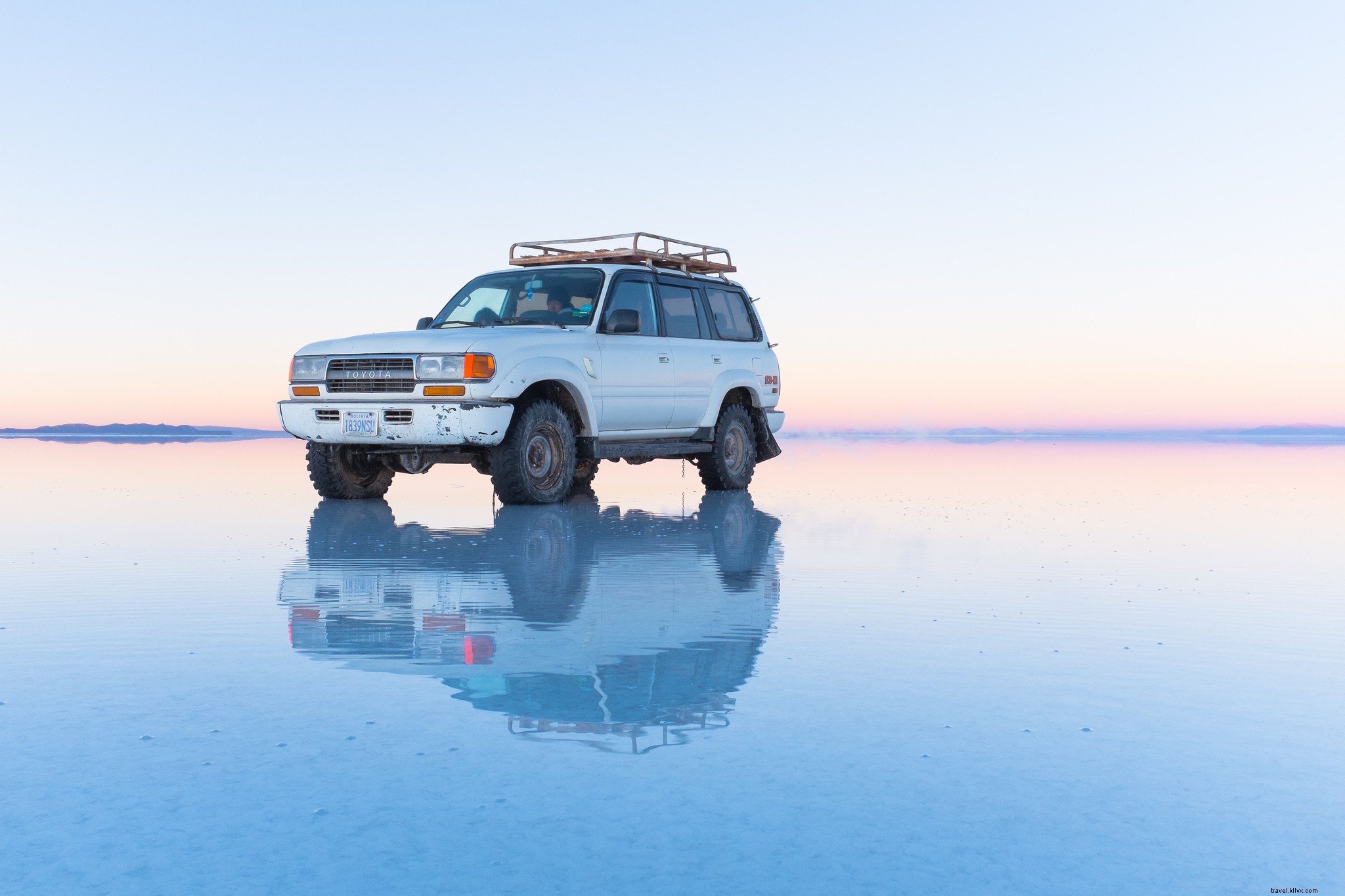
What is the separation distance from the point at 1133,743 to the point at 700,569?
164 inches

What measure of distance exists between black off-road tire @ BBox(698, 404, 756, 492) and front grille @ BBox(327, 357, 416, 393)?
447 centimetres

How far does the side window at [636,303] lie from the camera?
12.8m

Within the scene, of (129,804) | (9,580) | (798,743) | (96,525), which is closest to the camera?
(129,804)

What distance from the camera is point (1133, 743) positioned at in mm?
3885

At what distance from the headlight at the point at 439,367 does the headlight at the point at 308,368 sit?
3.73 feet

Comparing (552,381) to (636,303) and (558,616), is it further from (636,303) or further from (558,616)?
(558,616)

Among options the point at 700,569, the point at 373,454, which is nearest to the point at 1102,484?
the point at 373,454

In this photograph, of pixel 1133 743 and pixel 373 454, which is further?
pixel 373 454

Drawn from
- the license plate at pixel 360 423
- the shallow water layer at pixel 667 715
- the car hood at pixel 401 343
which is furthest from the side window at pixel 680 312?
the shallow water layer at pixel 667 715

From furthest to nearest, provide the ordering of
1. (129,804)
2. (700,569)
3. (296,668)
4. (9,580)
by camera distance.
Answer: (700,569) → (9,580) → (296,668) → (129,804)

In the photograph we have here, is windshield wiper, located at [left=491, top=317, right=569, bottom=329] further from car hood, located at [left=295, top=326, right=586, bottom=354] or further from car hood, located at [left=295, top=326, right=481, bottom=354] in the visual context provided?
car hood, located at [left=295, top=326, right=481, bottom=354]

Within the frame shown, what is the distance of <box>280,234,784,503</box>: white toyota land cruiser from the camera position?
11336 mm

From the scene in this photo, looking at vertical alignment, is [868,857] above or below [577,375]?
below

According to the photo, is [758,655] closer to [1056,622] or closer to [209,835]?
[1056,622]
